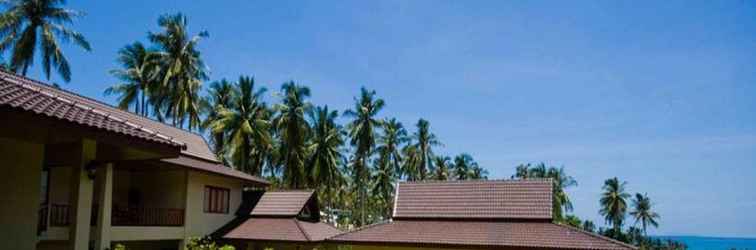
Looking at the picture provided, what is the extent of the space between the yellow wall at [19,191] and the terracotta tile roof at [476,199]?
53.7 ft

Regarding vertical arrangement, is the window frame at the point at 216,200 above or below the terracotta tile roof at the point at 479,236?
above

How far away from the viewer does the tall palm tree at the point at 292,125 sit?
35562 millimetres

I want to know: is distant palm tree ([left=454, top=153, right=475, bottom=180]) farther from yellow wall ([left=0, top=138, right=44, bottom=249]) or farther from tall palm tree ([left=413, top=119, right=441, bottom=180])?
yellow wall ([left=0, top=138, right=44, bottom=249])

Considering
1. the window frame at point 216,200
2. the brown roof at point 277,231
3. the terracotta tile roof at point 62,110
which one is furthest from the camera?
the window frame at point 216,200

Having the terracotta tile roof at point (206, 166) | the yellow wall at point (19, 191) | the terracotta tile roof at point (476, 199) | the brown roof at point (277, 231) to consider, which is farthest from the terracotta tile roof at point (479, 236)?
the yellow wall at point (19, 191)

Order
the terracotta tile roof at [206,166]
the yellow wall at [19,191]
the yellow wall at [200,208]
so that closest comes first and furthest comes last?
the yellow wall at [19,191], the terracotta tile roof at [206,166], the yellow wall at [200,208]

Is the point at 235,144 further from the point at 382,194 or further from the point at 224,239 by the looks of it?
the point at 382,194

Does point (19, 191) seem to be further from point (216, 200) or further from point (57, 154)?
point (216, 200)

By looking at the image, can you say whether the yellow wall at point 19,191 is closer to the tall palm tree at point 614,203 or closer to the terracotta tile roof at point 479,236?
the terracotta tile roof at point 479,236

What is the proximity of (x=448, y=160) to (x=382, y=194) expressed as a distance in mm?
11685

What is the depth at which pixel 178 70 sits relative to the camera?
3059cm

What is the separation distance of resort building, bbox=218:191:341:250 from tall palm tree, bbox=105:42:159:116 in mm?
12556

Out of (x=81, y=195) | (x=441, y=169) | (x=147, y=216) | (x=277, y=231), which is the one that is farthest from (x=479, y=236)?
(x=441, y=169)

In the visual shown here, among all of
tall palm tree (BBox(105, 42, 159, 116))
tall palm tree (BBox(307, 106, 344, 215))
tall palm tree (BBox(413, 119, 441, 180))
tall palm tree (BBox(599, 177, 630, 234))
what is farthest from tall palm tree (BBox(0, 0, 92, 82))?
tall palm tree (BBox(599, 177, 630, 234))
